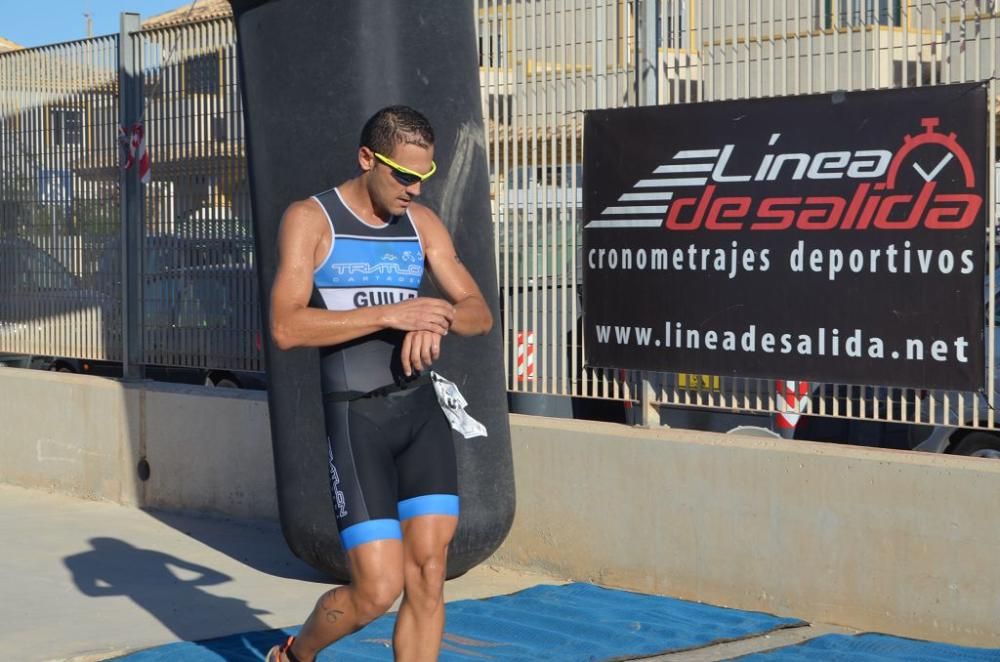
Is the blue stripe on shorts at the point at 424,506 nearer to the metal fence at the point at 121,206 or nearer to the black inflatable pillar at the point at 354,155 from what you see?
the black inflatable pillar at the point at 354,155

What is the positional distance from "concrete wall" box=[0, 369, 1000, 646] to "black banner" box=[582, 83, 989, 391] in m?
0.41

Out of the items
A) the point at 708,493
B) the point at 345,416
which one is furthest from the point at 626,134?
the point at 345,416

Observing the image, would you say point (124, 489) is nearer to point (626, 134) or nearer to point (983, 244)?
point (626, 134)

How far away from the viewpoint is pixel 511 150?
851 centimetres

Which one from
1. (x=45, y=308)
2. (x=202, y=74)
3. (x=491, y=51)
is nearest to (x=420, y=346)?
(x=491, y=51)

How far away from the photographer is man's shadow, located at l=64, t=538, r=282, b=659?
718cm

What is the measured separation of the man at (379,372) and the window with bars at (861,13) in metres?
2.83

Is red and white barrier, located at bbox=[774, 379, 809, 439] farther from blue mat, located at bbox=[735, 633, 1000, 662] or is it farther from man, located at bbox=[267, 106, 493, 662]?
man, located at bbox=[267, 106, 493, 662]

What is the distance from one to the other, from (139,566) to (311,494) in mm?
→ 1372

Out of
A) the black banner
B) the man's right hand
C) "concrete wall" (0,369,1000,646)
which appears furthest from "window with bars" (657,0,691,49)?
the man's right hand

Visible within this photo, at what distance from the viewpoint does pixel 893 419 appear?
690cm

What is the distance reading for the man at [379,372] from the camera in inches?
193

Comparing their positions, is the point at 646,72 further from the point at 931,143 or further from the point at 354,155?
the point at 931,143

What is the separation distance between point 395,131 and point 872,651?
3.23m
